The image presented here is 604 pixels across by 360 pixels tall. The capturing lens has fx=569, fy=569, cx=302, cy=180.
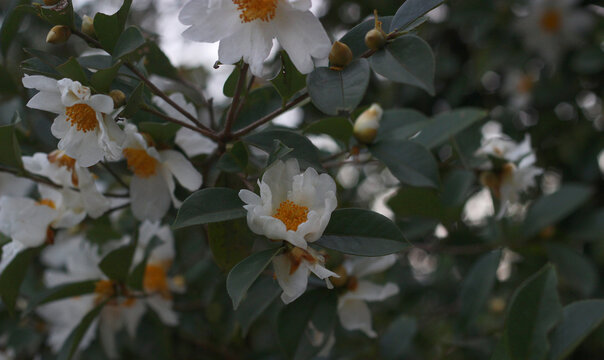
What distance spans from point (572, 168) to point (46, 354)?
1752 millimetres

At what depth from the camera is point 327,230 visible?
0.76m

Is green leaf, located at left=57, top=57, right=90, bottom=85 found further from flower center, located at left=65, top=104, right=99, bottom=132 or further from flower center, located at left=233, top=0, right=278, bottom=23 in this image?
flower center, located at left=233, top=0, right=278, bottom=23

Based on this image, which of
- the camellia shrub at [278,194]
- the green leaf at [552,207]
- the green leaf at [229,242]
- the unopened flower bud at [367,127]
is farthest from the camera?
the green leaf at [552,207]

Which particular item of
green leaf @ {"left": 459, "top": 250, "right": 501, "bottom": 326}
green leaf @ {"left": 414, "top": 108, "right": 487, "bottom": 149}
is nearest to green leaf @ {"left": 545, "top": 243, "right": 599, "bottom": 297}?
green leaf @ {"left": 459, "top": 250, "right": 501, "bottom": 326}

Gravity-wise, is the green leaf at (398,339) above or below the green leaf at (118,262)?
below

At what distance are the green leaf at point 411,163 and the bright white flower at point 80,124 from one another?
43 centimetres

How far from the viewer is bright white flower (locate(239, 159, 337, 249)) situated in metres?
0.69

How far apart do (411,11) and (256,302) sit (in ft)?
1.86

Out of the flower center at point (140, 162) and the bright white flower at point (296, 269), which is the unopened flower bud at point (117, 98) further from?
the bright white flower at point (296, 269)

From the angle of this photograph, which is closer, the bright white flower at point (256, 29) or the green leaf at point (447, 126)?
the bright white flower at point (256, 29)

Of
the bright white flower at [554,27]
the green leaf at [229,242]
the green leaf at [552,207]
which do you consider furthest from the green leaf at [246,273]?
the bright white flower at [554,27]

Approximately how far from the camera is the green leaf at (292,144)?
2.63 ft

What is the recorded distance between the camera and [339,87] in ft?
2.48

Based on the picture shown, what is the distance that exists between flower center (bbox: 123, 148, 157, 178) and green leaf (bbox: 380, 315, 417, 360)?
0.68 metres
